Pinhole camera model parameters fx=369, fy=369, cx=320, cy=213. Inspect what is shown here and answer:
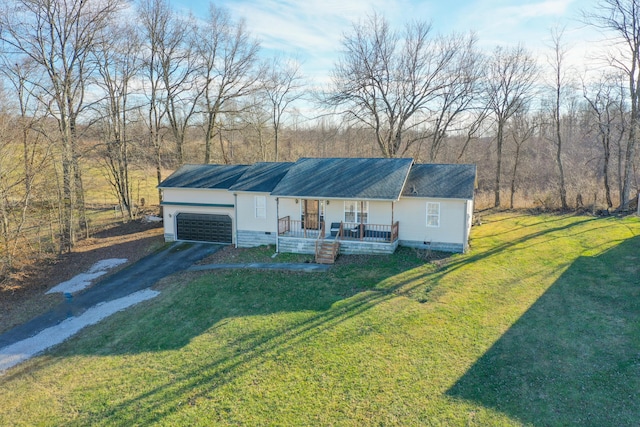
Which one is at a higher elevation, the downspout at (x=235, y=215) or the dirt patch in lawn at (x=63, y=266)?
the downspout at (x=235, y=215)

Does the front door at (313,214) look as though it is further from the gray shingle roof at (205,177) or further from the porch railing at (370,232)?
the gray shingle roof at (205,177)

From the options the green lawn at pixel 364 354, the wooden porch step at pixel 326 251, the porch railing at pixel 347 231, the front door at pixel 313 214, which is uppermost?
the front door at pixel 313 214

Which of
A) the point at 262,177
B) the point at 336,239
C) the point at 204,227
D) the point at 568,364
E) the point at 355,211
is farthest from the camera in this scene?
the point at 204,227

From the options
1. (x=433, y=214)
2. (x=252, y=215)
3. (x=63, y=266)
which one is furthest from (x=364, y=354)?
(x=63, y=266)

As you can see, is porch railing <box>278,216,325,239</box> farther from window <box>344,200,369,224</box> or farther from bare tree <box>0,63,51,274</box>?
bare tree <box>0,63,51,274</box>

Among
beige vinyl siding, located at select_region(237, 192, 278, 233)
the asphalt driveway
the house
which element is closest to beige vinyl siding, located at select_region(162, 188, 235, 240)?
the house

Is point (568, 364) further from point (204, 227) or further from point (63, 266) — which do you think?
point (63, 266)

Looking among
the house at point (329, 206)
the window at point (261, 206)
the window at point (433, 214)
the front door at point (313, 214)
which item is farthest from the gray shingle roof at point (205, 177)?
the window at point (433, 214)
